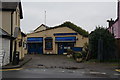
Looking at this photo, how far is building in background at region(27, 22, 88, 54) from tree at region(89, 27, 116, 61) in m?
12.9

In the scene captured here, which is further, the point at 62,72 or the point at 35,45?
the point at 35,45

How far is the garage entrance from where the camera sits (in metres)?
35.9

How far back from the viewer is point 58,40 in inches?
1344

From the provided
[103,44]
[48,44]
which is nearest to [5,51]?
[103,44]

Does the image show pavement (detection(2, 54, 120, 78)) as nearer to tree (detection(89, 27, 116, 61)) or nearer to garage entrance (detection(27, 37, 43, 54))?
tree (detection(89, 27, 116, 61))

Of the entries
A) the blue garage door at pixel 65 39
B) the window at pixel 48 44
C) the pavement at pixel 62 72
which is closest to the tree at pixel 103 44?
the pavement at pixel 62 72

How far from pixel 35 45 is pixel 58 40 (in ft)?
17.1

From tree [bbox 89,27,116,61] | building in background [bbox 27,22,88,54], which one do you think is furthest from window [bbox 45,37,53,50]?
tree [bbox 89,27,116,61]

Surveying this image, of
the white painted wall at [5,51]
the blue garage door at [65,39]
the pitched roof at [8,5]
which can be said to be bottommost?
the white painted wall at [5,51]

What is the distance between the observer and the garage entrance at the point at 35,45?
35.9 metres

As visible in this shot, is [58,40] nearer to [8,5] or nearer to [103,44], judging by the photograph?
A: [103,44]

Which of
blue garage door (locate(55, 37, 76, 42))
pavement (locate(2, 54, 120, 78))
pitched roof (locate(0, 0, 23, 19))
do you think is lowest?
pavement (locate(2, 54, 120, 78))

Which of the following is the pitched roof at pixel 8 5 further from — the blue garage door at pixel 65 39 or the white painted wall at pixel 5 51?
the blue garage door at pixel 65 39

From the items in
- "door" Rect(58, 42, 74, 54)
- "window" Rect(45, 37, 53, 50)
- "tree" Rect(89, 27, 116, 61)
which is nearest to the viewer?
"tree" Rect(89, 27, 116, 61)
